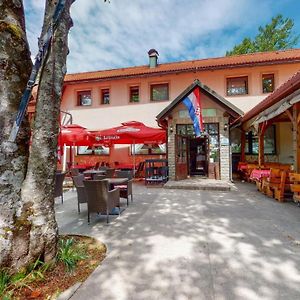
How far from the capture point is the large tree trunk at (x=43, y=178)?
9.45ft

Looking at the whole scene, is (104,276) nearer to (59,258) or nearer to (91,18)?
(59,258)

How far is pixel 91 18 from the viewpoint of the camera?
767cm

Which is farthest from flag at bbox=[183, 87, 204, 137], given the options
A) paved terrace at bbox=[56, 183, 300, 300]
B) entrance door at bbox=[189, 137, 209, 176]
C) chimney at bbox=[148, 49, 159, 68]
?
chimney at bbox=[148, 49, 159, 68]

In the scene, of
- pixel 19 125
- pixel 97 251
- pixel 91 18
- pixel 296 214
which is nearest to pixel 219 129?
pixel 296 214

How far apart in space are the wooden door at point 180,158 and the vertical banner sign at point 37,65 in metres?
8.64

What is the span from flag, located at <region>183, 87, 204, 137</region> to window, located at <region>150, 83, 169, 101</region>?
459 cm

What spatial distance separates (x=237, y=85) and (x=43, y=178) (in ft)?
45.3

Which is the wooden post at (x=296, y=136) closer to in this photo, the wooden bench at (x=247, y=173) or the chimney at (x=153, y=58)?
the wooden bench at (x=247, y=173)

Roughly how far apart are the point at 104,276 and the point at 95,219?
2.67 meters

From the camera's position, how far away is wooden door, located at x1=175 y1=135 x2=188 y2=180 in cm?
1120

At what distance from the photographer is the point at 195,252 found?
3.60 meters

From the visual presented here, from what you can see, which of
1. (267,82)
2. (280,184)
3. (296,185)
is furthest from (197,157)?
(296,185)

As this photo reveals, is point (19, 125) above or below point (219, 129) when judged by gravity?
below

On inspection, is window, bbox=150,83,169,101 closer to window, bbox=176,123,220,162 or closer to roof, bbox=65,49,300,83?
roof, bbox=65,49,300,83
